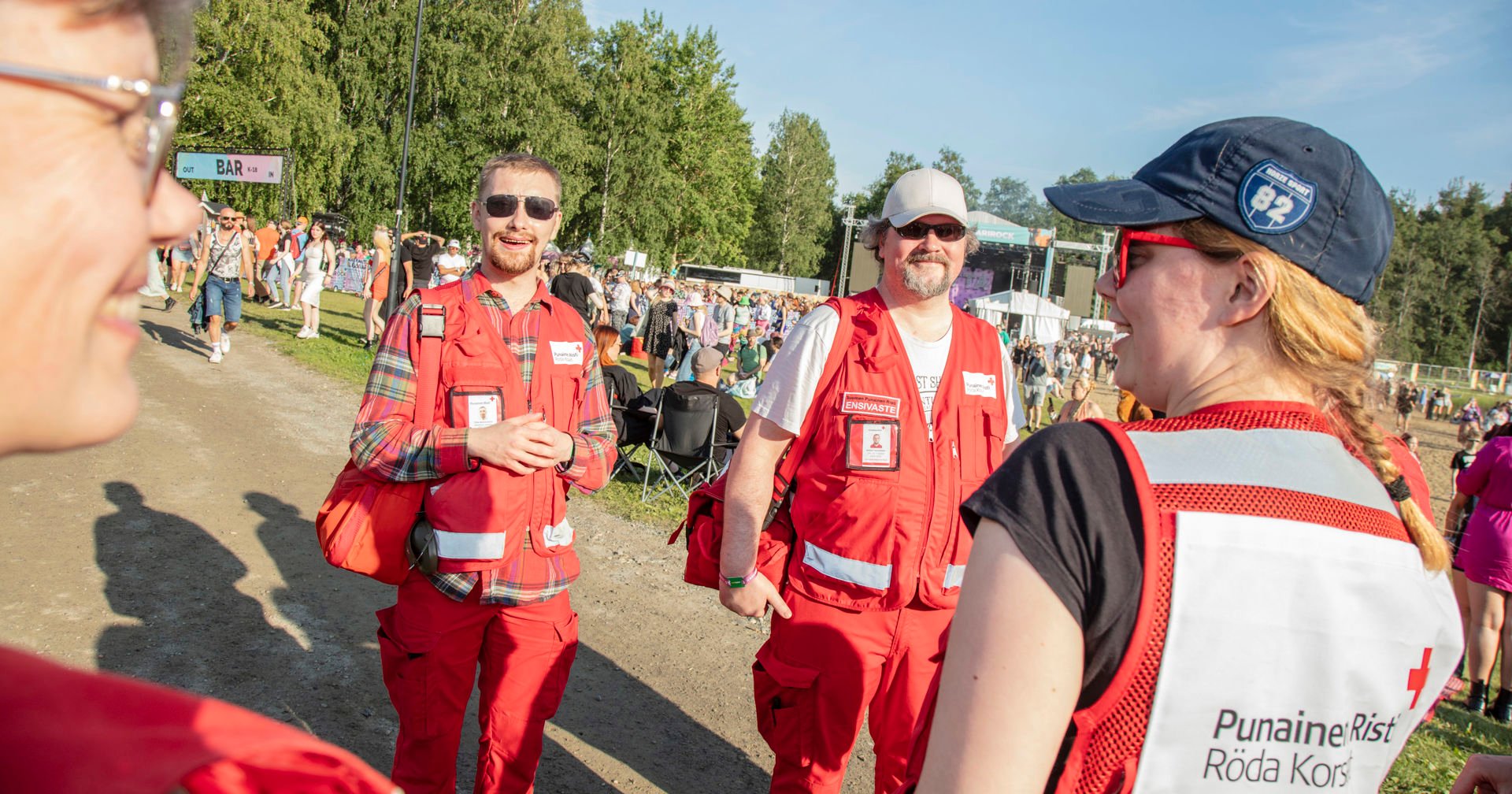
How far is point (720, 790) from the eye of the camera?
392cm

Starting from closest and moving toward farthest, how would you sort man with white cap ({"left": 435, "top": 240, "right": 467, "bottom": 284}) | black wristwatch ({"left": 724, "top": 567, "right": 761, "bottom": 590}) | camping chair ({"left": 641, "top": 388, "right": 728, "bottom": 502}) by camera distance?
1. black wristwatch ({"left": 724, "top": 567, "right": 761, "bottom": 590})
2. camping chair ({"left": 641, "top": 388, "right": 728, "bottom": 502})
3. man with white cap ({"left": 435, "top": 240, "right": 467, "bottom": 284})

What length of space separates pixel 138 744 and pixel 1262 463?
126 cm

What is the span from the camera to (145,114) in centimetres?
79

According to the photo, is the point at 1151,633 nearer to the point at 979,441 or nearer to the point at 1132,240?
the point at 1132,240

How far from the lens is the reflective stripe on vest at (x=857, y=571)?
2.83m

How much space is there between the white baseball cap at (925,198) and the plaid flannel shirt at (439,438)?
1.36 m

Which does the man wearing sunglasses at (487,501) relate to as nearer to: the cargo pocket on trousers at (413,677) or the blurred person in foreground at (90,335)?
the cargo pocket on trousers at (413,677)

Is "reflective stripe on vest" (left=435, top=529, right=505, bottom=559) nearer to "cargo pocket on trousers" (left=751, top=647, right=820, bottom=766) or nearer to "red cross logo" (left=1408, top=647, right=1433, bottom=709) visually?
→ "cargo pocket on trousers" (left=751, top=647, right=820, bottom=766)

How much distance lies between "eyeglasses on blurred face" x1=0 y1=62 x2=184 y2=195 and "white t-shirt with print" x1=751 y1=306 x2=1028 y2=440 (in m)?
2.19

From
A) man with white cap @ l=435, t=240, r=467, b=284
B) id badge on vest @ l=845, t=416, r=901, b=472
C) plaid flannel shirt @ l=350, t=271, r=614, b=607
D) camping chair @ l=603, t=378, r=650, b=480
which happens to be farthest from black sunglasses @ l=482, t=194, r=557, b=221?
man with white cap @ l=435, t=240, r=467, b=284

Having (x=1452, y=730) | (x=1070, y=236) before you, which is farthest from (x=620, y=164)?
(x=1070, y=236)

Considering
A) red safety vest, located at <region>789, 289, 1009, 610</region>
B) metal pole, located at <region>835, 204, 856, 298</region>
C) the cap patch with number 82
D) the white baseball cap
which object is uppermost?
metal pole, located at <region>835, 204, 856, 298</region>

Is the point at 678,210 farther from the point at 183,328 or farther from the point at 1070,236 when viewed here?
the point at 1070,236

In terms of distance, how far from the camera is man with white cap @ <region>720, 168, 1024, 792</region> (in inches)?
112
